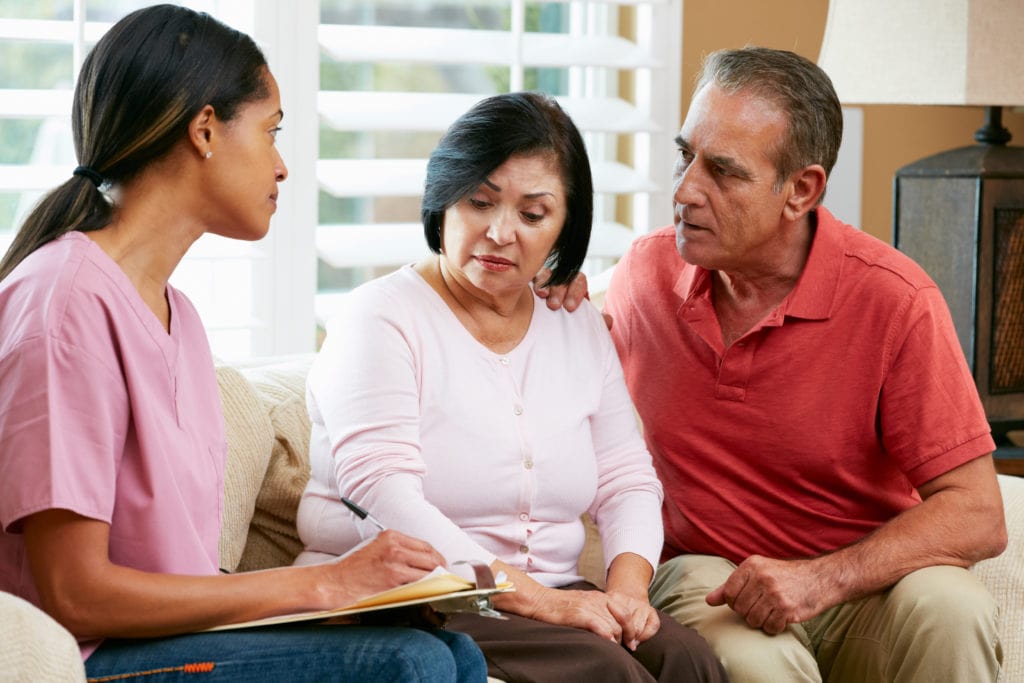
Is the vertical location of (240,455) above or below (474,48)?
below

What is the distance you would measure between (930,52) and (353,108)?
1113 mm

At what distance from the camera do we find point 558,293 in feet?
6.55

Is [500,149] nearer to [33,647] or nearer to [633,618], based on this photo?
[633,618]

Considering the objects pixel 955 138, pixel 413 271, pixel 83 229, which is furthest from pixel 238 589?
pixel 955 138

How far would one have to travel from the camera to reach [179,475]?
140 cm

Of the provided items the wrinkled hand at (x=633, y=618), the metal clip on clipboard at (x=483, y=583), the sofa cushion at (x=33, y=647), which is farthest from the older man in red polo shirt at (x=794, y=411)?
the sofa cushion at (x=33, y=647)

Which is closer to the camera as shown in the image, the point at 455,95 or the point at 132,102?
the point at 132,102

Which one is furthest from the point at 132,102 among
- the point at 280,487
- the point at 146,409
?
the point at 280,487

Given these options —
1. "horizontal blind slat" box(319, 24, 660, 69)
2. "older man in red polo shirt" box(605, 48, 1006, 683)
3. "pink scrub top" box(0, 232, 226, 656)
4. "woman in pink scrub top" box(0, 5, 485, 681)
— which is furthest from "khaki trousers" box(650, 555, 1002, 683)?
"horizontal blind slat" box(319, 24, 660, 69)

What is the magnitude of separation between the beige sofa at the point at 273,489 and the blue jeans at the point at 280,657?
0.55 metres

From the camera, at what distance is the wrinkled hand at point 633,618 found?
174cm

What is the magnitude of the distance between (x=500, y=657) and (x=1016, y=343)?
148 centimetres

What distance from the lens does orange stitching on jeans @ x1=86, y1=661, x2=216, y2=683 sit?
4.17ft

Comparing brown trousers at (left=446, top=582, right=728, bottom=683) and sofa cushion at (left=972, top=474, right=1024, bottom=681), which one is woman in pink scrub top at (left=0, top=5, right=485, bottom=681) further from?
sofa cushion at (left=972, top=474, right=1024, bottom=681)
